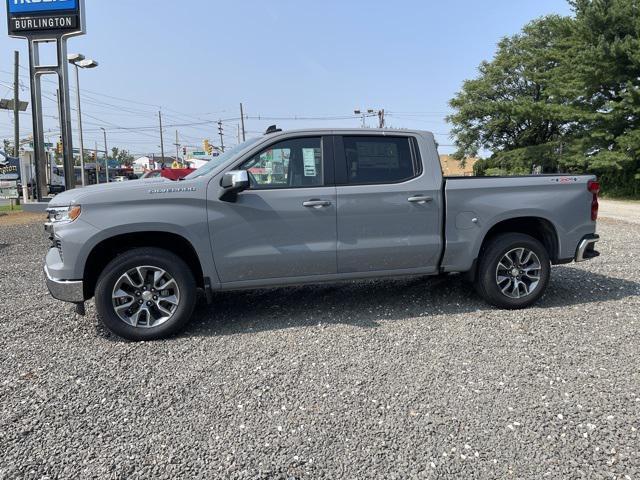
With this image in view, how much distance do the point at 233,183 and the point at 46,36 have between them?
15.1 metres

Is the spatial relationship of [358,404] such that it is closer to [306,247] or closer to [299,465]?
[299,465]

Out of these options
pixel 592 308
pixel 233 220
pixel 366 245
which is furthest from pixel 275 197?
pixel 592 308

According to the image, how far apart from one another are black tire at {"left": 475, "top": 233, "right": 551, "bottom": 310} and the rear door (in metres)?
0.58

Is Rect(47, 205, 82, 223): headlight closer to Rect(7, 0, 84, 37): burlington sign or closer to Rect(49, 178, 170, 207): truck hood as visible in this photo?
Rect(49, 178, 170, 207): truck hood

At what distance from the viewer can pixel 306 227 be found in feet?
15.3

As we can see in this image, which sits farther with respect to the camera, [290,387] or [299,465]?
[290,387]

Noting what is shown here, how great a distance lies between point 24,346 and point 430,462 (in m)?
3.60

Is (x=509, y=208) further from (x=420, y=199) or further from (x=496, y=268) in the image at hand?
(x=420, y=199)

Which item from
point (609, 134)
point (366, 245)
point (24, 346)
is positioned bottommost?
point (24, 346)

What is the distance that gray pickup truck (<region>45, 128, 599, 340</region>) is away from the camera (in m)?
4.33

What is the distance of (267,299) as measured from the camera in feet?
18.9

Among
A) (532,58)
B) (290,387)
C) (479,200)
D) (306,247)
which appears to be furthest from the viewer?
(532,58)

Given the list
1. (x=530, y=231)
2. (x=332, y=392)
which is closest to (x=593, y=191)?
(x=530, y=231)

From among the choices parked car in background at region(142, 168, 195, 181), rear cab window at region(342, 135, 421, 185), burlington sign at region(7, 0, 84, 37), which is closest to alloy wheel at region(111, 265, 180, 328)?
parked car in background at region(142, 168, 195, 181)
